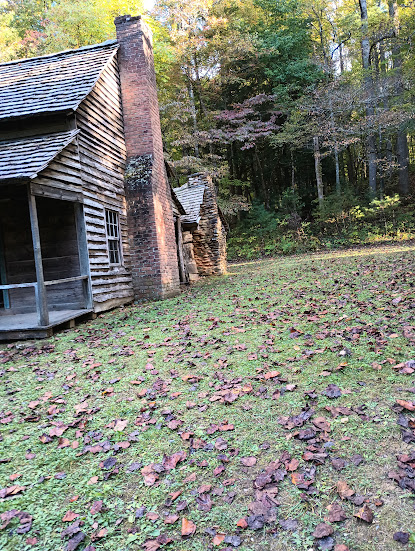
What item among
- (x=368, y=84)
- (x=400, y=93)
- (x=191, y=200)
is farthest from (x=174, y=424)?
(x=400, y=93)

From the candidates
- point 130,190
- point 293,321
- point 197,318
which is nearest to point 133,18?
point 130,190

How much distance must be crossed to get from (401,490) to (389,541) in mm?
399

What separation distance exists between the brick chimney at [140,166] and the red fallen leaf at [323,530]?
8.66m

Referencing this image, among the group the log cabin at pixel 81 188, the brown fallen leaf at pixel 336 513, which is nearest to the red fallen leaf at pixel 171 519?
the brown fallen leaf at pixel 336 513

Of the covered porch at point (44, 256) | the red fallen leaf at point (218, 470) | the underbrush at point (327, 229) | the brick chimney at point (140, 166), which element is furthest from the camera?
the underbrush at point (327, 229)

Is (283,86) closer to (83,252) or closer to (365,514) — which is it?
(83,252)

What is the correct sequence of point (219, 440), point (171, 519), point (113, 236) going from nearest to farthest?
point (171, 519), point (219, 440), point (113, 236)

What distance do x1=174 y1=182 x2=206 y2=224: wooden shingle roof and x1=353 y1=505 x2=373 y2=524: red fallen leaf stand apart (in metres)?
14.2

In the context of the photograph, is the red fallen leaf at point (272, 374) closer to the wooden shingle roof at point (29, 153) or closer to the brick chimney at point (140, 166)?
the wooden shingle roof at point (29, 153)

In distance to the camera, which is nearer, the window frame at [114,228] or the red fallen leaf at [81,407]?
the red fallen leaf at [81,407]

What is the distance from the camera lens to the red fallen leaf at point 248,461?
2.57 meters

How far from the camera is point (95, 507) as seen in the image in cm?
233

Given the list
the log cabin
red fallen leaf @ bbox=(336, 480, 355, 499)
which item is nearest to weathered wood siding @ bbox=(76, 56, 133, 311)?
the log cabin

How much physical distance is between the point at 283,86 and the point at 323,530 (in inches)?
1077
